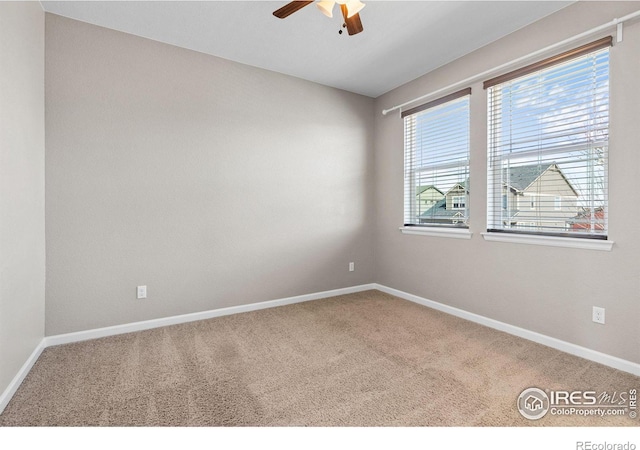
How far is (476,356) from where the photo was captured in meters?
2.30

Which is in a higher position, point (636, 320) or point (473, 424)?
point (636, 320)

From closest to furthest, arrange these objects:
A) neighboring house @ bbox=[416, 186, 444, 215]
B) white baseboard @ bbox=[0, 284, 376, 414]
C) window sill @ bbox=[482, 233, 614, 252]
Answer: white baseboard @ bbox=[0, 284, 376, 414]
window sill @ bbox=[482, 233, 614, 252]
neighboring house @ bbox=[416, 186, 444, 215]

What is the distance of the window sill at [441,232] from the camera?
10.2 ft

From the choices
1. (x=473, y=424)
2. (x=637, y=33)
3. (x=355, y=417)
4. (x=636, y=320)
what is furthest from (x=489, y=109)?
(x=355, y=417)

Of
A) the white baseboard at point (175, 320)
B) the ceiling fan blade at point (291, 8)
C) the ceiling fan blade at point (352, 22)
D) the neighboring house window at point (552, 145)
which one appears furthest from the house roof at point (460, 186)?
the ceiling fan blade at point (291, 8)

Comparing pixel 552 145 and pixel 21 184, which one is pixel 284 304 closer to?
pixel 21 184

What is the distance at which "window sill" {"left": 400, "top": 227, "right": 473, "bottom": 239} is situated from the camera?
310 cm

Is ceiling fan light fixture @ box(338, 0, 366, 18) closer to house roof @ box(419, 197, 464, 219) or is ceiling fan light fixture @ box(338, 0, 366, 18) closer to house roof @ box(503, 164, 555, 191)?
house roof @ box(503, 164, 555, 191)

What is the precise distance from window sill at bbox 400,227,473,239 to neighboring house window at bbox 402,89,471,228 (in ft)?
0.30

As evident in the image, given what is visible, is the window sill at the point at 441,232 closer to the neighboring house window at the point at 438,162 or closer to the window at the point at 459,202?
the neighboring house window at the point at 438,162

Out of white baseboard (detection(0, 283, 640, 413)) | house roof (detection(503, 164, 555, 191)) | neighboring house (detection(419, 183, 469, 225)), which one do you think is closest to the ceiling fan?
house roof (detection(503, 164, 555, 191))

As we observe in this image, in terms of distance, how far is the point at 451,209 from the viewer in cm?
335

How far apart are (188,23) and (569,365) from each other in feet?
12.5
